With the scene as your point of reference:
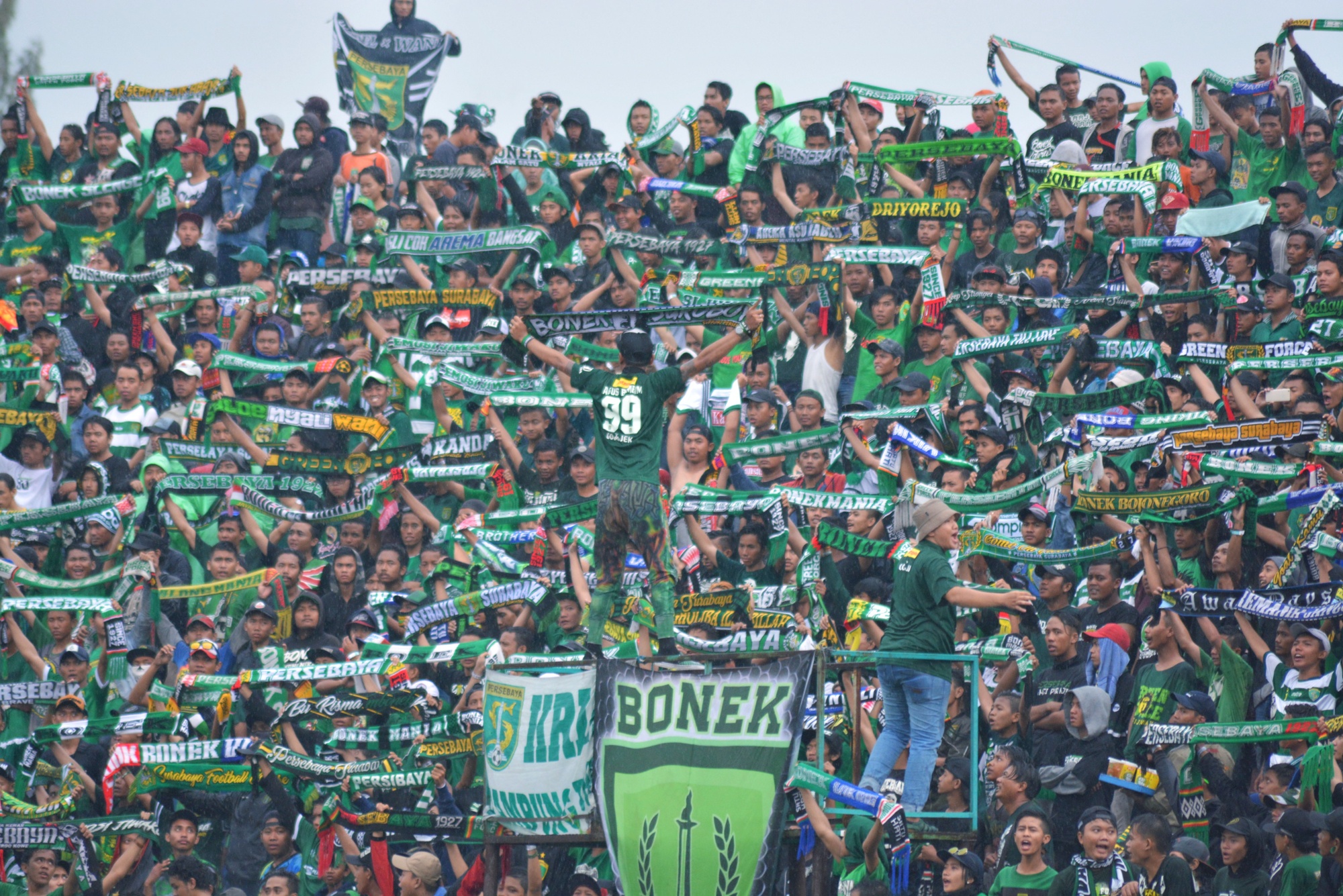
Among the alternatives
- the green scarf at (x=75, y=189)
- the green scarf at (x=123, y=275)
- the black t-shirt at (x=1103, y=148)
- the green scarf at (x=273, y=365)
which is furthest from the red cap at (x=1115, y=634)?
the green scarf at (x=75, y=189)

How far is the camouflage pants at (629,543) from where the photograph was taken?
479 inches

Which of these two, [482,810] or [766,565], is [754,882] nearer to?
[482,810]

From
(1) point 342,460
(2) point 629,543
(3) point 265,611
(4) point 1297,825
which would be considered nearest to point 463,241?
(1) point 342,460

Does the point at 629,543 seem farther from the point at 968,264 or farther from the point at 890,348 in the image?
the point at 968,264

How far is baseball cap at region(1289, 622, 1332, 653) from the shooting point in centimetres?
1213

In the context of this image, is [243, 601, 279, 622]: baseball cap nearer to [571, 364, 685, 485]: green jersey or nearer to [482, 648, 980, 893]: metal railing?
[482, 648, 980, 893]: metal railing

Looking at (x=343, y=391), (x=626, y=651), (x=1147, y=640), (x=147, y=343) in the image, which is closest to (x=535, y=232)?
(x=343, y=391)

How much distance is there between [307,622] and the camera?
15773mm

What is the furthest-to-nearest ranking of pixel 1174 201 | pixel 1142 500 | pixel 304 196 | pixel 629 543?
pixel 304 196 < pixel 1174 201 < pixel 1142 500 < pixel 629 543

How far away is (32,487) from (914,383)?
28.9 ft

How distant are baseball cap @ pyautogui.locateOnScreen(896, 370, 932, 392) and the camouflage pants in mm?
4240

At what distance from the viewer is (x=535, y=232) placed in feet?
62.8

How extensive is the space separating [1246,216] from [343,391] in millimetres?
8606

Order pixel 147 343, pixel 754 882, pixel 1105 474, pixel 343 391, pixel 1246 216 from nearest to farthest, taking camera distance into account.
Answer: pixel 754 882 < pixel 1105 474 < pixel 1246 216 < pixel 343 391 < pixel 147 343
